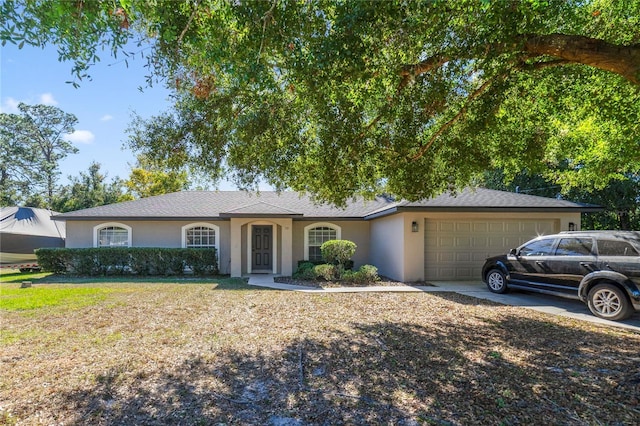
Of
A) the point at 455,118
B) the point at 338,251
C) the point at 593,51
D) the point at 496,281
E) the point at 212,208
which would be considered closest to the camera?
the point at 593,51

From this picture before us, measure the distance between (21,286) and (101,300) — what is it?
4.53 m

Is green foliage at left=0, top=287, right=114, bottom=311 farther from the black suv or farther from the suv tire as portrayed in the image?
the black suv

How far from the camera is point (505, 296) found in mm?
9523

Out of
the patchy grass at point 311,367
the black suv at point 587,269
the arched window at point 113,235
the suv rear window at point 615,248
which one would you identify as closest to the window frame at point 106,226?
the arched window at point 113,235

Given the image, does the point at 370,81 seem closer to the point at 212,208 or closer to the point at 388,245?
the point at 388,245

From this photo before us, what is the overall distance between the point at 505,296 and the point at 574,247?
2.27 m

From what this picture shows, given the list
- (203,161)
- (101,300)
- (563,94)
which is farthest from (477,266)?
(101,300)

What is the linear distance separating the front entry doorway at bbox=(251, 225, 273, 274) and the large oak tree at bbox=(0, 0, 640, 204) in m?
6.93

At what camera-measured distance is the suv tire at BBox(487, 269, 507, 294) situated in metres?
9.78

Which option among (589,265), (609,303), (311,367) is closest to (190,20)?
(311,367)

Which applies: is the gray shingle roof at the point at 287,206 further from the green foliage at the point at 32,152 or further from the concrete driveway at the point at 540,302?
the green foliage at the point at 32,152

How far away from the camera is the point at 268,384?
4012mm

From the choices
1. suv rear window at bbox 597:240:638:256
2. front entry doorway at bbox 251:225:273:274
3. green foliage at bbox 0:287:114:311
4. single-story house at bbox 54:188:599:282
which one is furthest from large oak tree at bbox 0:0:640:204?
front entry doorway at bbox 251:225:273:274

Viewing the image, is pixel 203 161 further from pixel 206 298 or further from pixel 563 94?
pixel 563 94
